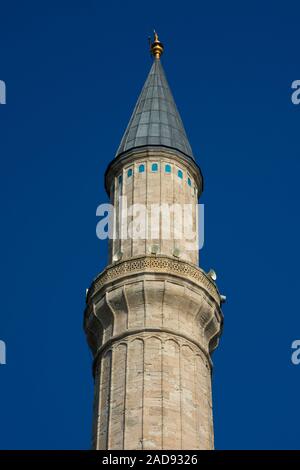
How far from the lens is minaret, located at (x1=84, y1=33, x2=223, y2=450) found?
27000 mm

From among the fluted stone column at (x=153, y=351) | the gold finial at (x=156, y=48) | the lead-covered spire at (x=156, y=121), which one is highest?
the gold finial at (x=156, y=48)

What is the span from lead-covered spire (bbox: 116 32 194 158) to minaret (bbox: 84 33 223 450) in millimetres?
51

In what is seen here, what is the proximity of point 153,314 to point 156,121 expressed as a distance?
7282 millimetres

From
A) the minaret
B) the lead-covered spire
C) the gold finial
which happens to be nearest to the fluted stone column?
the minaret

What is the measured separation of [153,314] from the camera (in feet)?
94.6

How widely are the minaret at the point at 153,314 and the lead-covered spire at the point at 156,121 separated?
5 cm

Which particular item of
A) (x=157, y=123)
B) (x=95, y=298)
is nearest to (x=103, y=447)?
(x=95, y=298)

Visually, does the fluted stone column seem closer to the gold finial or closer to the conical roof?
the conical roof

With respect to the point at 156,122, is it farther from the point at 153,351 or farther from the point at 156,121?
the point at 153,351

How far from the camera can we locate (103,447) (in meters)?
26.9

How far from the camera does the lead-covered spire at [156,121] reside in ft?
109

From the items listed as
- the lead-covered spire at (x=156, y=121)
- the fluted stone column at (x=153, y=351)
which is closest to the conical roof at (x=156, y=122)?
the lead-covered spire at (x=156, y=121)

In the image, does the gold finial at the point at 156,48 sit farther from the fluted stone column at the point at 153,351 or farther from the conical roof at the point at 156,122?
the fluted stone column at the point at 153,351

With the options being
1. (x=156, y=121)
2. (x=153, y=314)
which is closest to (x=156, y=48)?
(x=156, y=121)
